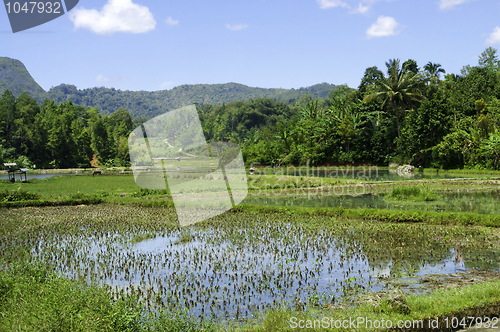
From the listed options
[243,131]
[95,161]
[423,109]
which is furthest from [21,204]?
[243,131]

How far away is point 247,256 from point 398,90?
34.8 m

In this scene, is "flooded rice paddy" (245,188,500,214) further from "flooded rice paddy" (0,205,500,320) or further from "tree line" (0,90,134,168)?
"tree line" (0,90,134,168)

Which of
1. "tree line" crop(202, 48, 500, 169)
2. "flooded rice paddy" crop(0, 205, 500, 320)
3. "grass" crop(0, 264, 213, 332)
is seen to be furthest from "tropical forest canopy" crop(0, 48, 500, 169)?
"grass" crop(0, 264, 213, 332)

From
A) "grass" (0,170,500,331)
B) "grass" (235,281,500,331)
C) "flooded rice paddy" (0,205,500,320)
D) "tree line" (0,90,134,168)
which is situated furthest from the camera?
"tree line" (0,90,134,168)

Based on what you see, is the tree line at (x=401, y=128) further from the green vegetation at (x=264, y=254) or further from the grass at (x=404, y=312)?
the grass at (x=404, y=312)

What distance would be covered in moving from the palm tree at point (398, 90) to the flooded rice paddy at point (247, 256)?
1110 inches

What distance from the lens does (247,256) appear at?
477 inches

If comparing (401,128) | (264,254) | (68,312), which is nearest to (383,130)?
(401,128)

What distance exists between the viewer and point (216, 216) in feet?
63.8

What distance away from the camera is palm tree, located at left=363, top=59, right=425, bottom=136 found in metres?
42.4

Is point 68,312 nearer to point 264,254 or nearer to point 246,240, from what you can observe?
point 264,254

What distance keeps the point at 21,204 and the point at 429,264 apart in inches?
805

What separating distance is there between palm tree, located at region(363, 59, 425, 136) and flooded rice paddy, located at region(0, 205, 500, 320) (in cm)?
2819

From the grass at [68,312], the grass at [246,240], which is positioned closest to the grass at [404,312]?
the grass at [246,240]
